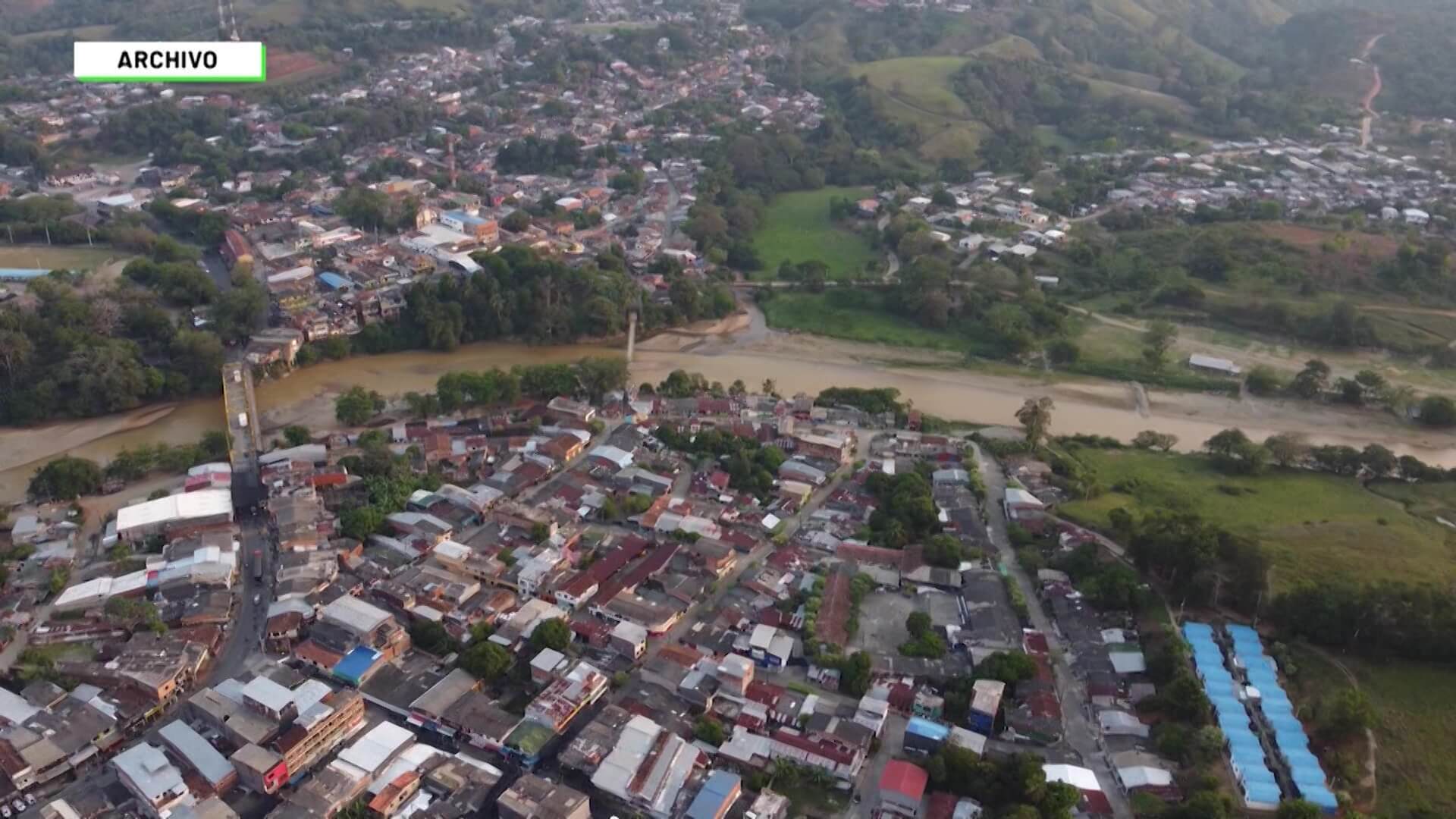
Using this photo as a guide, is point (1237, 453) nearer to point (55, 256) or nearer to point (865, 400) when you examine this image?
point (865, 400)

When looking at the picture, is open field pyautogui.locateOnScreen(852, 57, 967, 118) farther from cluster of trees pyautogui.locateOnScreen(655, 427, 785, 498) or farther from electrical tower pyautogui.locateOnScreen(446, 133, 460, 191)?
cluster of trees pyautogui.locateOnScreen(655, 427, 785, 498)

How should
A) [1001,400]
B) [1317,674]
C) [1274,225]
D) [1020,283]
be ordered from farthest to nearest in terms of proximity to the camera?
1. [1274,225]
2. [1020,283]
3. [1001,400]
4. [1317,674]

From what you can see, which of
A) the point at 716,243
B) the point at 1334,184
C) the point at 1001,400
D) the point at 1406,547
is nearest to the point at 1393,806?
the point at 1406,547

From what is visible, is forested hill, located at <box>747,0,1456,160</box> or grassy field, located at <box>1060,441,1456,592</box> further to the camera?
forested hill, located at <box>747,0,1456,160</box>

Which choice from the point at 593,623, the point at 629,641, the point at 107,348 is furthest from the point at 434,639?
the point at 107,348

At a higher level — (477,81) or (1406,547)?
(477,81)

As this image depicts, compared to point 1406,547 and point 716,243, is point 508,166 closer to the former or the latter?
point 716,243

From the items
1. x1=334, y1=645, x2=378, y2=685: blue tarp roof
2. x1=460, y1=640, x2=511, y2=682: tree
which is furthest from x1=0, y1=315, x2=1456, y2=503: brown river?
x1=460, y1=640, x2=511, y2=682: tree
